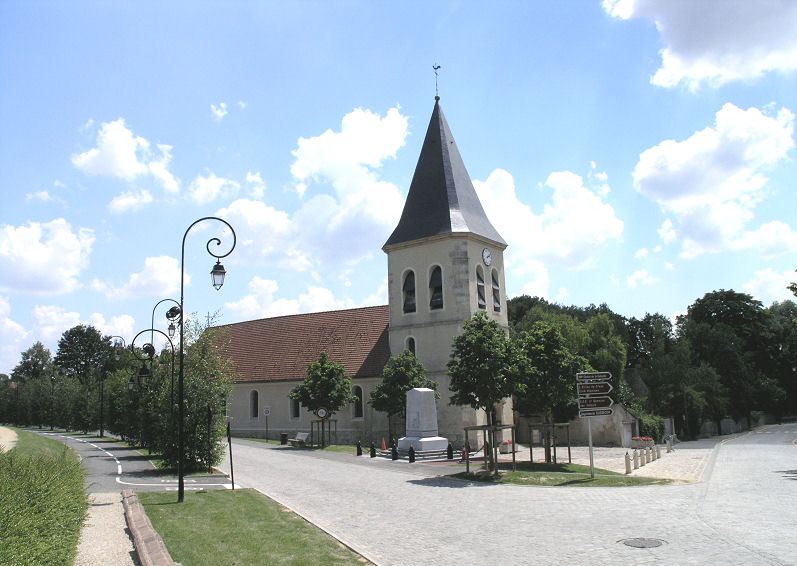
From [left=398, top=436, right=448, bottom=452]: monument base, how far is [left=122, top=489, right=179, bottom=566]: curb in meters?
16.6

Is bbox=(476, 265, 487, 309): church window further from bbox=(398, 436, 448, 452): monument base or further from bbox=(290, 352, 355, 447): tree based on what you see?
bbox=(398, 436, 448, 452): monument base

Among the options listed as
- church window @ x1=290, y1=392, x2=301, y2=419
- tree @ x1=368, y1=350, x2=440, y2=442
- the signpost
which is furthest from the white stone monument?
church window @ x1=290, y1=392, x2=301, y2=419

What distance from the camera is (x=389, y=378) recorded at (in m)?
33.7

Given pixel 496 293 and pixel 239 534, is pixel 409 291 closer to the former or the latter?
pixel 496 293

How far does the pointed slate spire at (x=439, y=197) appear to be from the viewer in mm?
38500

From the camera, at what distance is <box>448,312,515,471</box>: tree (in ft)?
76.6

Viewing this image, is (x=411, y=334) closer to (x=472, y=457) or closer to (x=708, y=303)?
(x=472, y=457)

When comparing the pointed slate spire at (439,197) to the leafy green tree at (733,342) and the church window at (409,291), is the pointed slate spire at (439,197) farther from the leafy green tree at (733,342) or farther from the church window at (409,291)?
the leafy green tree at (733,342)

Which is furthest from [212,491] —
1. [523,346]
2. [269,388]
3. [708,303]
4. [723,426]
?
[708,303]

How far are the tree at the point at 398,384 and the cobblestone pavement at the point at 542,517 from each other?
9663 mm

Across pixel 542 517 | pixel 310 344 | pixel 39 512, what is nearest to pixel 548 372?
pixel 542 517

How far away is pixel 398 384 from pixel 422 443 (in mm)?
4542

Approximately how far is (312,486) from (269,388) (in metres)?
26.0

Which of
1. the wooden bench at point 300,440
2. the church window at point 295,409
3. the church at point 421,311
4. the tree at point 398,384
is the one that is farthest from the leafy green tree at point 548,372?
the church window at point 295,409
